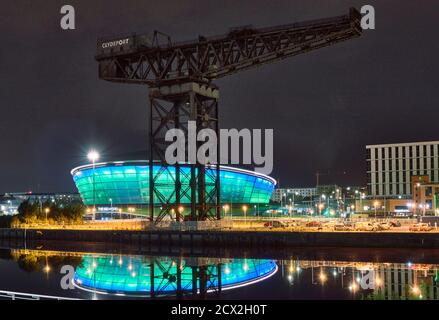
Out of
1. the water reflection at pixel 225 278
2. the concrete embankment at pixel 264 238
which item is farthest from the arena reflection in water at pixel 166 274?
the concrete embankment at pixel 264 238

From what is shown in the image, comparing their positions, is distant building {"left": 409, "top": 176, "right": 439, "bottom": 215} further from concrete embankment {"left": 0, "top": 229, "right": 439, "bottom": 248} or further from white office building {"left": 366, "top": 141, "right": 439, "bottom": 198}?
concrete embankment {"left": 0, "top": 229, "right": 439, "bottom": 248}

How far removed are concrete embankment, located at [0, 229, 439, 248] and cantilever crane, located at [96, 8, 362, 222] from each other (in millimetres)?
3371

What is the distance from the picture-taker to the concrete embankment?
4750cm

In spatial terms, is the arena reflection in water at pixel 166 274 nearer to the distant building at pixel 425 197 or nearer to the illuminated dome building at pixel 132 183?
the illuminated dome building at pixel 132 183

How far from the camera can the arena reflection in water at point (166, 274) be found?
1266 inches

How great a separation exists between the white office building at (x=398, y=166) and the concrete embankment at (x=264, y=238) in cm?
7968

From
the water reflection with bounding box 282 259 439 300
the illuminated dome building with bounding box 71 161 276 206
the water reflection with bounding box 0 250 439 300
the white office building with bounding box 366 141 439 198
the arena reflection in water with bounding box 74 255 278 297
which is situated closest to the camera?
the water reflection with bounding box 282 259 439 300

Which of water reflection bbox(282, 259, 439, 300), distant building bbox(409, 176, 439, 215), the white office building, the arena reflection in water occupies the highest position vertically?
the white office building

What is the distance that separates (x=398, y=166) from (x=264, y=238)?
288 feet

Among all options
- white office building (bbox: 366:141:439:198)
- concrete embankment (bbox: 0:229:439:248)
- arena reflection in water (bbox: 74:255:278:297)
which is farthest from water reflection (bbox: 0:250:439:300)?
white office building (bbox: 366:141:439:198)

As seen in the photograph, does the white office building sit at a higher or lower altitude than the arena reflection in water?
higher
